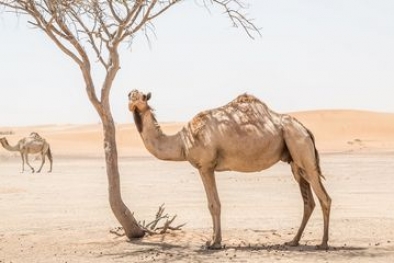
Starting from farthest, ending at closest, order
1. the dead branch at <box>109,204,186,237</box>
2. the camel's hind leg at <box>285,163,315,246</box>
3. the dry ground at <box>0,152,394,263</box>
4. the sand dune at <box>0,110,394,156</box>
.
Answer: the sand dune at <box>0,110,394,156</box> < the dead branch at <box>109,204,186,237</box> < the camel's hind leg at <box>285,163,315,246</box> < the dry ground at <box>0,152,394,263</box>

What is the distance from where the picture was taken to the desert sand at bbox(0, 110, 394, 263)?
11359mm

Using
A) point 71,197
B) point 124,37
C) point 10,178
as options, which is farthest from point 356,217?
point 10,178

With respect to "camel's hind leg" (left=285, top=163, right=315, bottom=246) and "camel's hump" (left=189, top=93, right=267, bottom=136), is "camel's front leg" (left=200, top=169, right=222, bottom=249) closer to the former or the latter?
"camel's hump" (left=189, top=93, right=267, bottom=136)

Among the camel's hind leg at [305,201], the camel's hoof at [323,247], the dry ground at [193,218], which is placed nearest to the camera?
the dry ground at [193,218]

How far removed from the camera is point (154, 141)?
1174cm

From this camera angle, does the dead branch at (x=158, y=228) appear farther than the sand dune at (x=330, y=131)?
No

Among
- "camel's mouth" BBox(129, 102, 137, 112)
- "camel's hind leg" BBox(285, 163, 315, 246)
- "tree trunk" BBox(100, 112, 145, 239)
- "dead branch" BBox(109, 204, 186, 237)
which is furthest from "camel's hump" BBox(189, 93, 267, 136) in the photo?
"dead branch" BBox(109, 204, 186, 237)

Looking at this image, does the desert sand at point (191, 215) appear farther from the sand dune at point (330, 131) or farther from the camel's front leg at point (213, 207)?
the sand dune at point (330, 131)

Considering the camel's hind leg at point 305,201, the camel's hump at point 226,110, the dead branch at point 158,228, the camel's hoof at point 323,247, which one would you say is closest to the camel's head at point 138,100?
the camel's hump at point 226,110

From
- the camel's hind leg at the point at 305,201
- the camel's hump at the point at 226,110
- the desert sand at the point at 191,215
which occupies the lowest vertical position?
the desert sand at the point at 191,215

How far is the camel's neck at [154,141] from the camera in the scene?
11.7 meters

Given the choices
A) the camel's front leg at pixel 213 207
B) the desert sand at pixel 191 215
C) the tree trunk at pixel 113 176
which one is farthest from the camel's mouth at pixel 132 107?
the desert sand at pixel 191 215

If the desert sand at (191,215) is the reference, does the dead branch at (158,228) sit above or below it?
above

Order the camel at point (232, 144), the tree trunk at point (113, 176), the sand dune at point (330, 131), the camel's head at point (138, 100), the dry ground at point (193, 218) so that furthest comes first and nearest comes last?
1. the sand dune at point (330, 131)
2. the tree trunk at point (113, 176)
3. the camel's head at point (138, 100)
4. the camel at point (232, 144)
5. the dry ground at point (193, 218)
